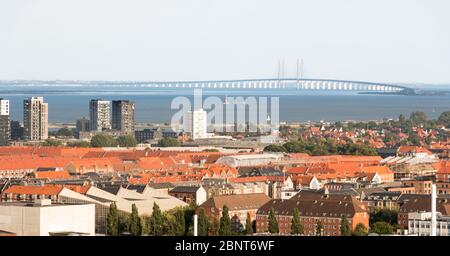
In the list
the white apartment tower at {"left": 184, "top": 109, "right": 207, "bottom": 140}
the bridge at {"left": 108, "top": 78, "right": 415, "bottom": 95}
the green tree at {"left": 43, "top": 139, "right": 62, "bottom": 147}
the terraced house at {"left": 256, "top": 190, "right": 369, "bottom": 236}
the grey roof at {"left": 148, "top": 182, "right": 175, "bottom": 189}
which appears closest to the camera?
the terraced house at {"left": 256, "top": 190, "right": 369, "bottom": 236}

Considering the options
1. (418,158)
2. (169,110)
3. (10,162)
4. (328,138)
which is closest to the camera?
(10,162)

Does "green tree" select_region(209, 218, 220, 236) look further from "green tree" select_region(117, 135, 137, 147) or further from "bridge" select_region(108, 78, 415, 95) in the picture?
"bridge" select_region(108, 78, 415, 95)

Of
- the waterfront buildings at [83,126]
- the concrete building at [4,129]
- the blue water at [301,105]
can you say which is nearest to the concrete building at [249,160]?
the concrete building at [4,129]

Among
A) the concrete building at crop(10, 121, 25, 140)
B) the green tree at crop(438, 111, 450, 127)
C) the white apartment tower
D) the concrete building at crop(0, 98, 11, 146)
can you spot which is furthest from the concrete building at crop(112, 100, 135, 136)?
the green tree at crop(438, 111, 450, 127)

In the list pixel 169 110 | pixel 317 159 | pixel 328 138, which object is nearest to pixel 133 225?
pixel 317 159

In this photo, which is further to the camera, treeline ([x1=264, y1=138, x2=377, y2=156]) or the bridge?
the bridge

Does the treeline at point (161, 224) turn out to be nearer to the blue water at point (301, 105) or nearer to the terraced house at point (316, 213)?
the terraced house at point (316, 213)
